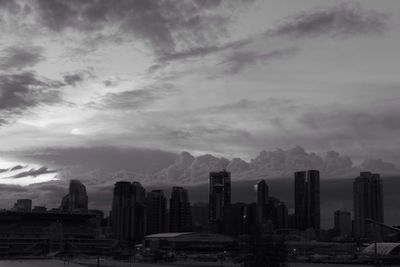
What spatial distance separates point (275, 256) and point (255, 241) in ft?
17.2

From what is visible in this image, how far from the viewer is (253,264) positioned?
12619 centimetres

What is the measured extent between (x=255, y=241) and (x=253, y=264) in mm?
5363

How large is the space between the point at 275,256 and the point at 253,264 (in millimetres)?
4770

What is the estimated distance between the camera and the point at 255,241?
12975cm

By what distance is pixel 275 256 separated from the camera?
127m
